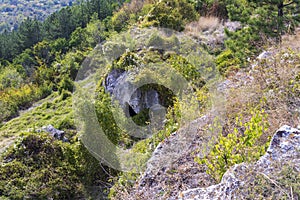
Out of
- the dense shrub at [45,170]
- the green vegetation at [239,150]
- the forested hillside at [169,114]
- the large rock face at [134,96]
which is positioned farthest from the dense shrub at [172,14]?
the green vegetation at [239,150]

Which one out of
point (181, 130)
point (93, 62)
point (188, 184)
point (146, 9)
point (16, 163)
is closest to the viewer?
point (188, 184)

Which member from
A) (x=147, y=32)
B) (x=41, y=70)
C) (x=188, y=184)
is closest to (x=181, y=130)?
(x=188, y=184)

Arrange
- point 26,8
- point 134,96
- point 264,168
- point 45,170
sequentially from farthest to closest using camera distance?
1. point 26,8
2. point 134,96
3. point 45,170
4. point 264,168

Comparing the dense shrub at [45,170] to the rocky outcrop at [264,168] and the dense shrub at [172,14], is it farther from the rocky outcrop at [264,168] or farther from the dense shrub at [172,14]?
the dense shrub at [172,14]

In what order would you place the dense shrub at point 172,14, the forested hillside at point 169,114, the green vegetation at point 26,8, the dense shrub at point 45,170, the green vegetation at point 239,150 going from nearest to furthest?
the green vegetation at point 239,150 → the forested hillside at point 169,114 → the dense shrub at point 45,170 → the dense shrub at point 172,14 → the green vegetation at point 26,8

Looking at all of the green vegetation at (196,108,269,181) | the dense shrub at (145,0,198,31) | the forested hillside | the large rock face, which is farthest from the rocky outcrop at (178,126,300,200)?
the dense shrub at (145,0,198,31)

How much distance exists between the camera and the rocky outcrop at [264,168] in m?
2.00

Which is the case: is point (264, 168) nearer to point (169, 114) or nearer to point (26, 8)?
point (169, 114)

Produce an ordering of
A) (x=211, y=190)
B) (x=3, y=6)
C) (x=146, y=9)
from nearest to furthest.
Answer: (x=211, y=190) < (x=146, y=9) < (x=3, y=6)

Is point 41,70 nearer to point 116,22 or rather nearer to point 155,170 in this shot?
point 116,22

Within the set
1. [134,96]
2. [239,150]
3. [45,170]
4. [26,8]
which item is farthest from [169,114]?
[26,8]

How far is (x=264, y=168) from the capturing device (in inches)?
82.7

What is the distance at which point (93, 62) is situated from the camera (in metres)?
10.6

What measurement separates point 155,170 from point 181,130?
0.84 meters
